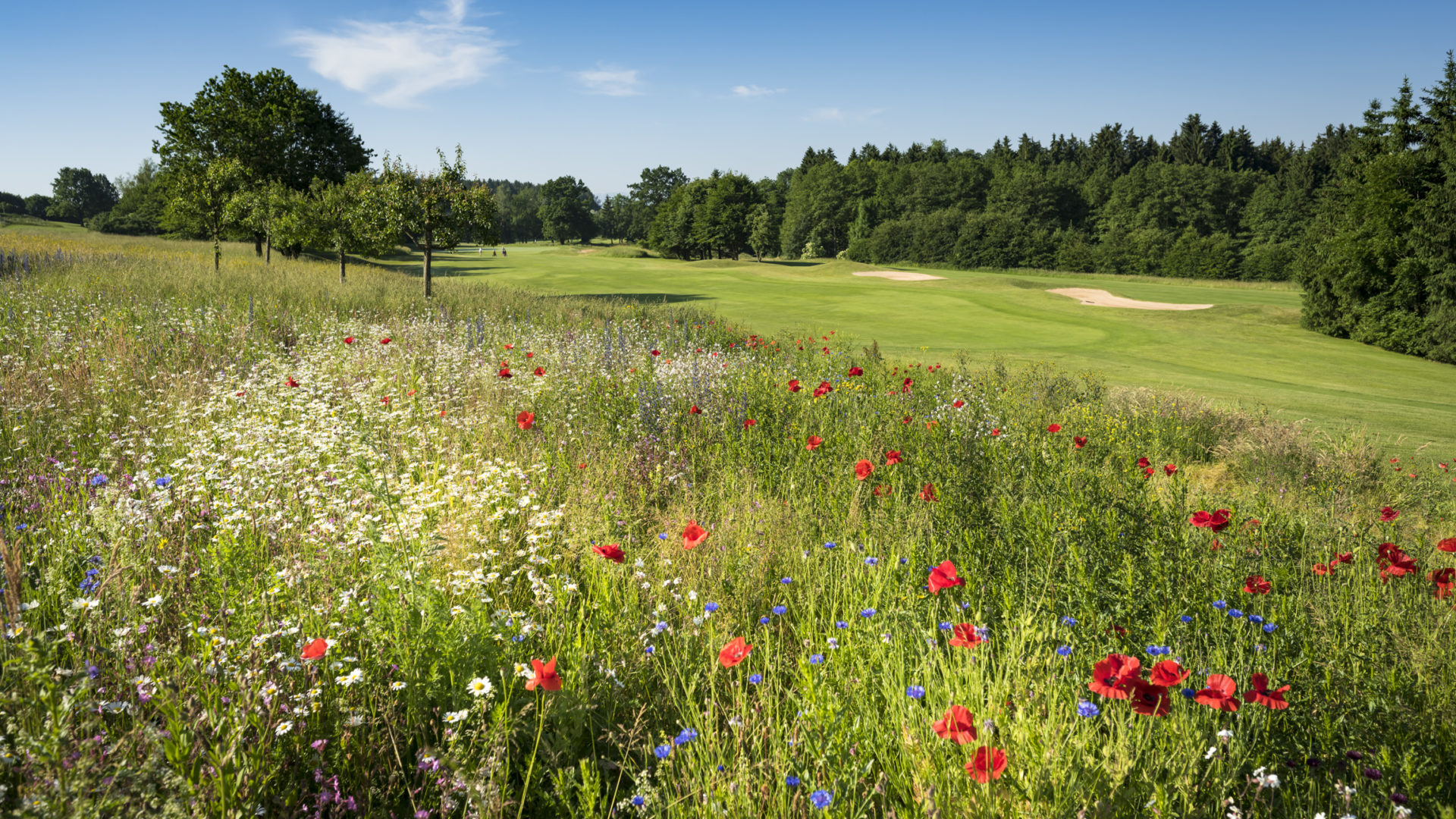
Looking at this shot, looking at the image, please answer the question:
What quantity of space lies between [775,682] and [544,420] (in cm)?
418

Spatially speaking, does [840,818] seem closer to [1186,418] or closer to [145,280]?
[1186,418]

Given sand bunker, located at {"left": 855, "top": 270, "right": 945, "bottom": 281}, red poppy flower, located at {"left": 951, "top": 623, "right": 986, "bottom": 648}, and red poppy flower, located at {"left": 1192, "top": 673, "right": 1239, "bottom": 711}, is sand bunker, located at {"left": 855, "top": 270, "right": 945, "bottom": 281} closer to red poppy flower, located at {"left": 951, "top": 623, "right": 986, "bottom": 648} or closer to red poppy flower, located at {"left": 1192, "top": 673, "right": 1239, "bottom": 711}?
red poppy flower, located at {"left": 951, "top": 623, "right": 986, "bottom": 648}

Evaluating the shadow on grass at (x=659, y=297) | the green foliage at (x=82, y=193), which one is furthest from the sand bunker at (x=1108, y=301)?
the green foliage at (x=82, y=193)

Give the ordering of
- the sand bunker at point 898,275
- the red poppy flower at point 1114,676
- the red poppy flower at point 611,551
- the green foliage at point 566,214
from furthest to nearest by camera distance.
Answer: the green foliage at point 566,214 → the sand bunker at point 898,275 → the red poppy flower at point 611,551 → the red poppy flower at point 1114,676

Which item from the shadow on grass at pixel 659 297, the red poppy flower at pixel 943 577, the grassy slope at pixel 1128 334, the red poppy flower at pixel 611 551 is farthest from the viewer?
the shadow on grass at pixel 659 297

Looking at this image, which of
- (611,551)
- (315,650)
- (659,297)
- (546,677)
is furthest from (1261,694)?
(659,297)

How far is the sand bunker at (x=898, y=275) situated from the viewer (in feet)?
141

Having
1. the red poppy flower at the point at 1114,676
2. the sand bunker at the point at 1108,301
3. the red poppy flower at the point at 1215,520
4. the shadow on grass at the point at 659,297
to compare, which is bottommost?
the red poppy flower at the point at 1114,676

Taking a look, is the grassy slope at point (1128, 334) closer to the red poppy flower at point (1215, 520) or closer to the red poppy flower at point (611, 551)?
the red poppy flower at point (1215, 520)

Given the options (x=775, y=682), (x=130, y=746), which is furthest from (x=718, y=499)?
(x=130, y=746)

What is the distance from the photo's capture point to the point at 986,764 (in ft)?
5.40

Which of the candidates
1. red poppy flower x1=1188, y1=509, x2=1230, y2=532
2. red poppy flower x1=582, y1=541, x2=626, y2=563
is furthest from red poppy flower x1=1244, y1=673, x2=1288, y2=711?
red poppy flower x1=582, y1=541, x2=626, y2=563

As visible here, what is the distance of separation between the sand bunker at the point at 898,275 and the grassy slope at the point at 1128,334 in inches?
86.4

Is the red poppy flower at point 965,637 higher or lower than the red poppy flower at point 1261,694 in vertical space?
higher
